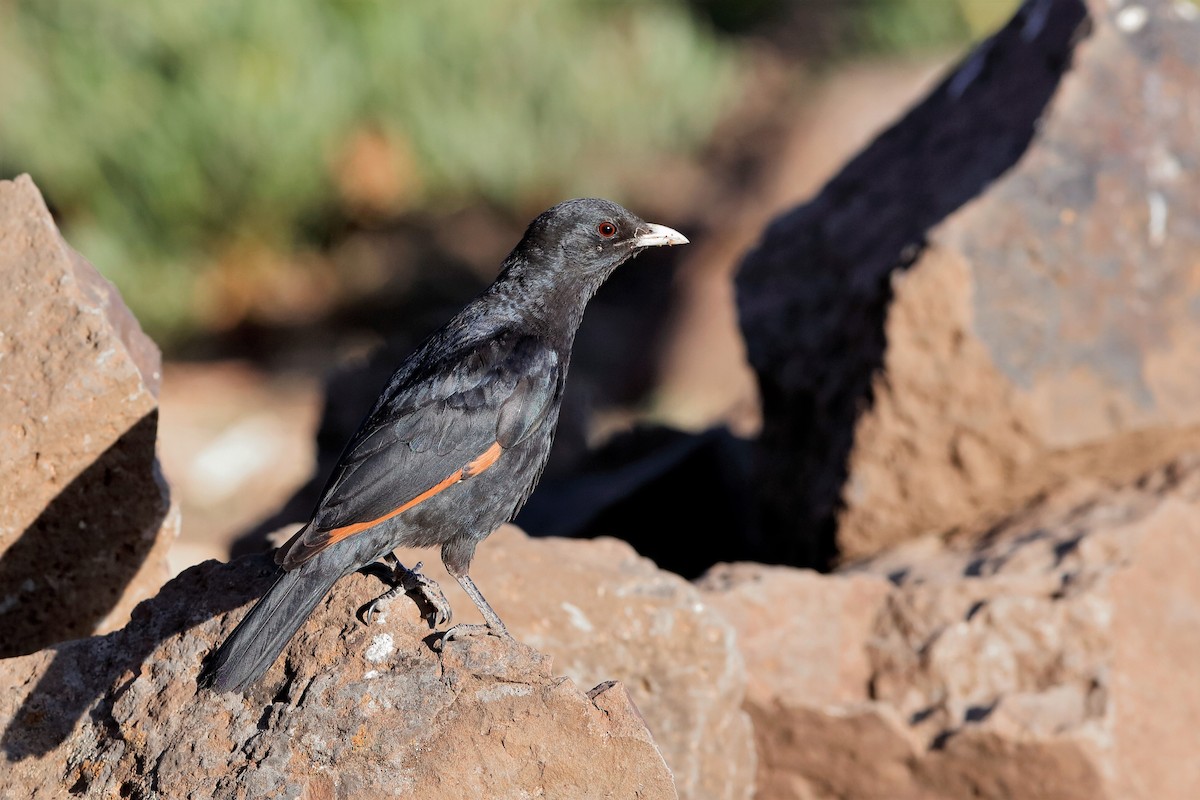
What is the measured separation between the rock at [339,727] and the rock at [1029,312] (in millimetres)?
2427

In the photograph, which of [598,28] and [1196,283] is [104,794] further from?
[598,28]

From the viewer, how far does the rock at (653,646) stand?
3.91 metres

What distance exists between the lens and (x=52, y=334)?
3676 mm

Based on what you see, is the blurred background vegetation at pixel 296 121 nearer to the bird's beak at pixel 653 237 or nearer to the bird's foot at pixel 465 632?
the bird's beak at pixel 653 237

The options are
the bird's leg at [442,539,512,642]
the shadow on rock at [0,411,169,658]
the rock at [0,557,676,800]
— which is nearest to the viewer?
the rock at [0,557,676,800]

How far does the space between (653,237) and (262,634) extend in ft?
6.50

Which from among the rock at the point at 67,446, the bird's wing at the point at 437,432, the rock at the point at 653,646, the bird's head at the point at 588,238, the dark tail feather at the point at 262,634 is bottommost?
the rock at the point at 653,646

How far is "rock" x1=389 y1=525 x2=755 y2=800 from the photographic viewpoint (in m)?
3.91

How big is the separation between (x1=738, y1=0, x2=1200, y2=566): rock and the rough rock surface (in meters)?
0.45

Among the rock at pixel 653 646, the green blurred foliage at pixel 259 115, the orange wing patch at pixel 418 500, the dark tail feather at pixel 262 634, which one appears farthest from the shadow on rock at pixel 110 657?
the green blurred foliage at pixel 259 115

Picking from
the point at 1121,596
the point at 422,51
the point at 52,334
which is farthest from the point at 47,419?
the point at 422,51

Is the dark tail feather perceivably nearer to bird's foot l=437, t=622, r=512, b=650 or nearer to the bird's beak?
bird's foot l=437, t=622, r=512, b=650

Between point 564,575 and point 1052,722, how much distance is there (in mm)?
1516

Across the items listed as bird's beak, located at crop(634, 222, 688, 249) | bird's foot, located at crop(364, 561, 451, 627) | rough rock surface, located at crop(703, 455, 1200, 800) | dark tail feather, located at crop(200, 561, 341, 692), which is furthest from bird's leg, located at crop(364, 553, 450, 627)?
bird's beak, located at crop(634, 222, 688, 249)
